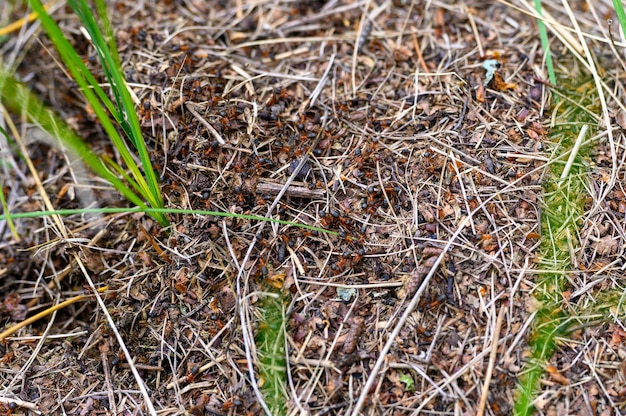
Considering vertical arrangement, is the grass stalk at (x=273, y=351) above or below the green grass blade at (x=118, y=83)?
below

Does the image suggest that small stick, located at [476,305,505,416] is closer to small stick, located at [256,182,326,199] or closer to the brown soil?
the brown soil

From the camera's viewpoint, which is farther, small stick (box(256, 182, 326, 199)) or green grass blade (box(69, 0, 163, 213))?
small stick (box(256, 182, 326, 199))

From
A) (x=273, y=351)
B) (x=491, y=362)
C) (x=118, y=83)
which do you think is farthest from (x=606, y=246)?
(x=118, y=83)

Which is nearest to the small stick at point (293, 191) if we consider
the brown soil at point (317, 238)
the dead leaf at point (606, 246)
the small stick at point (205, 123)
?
the brown soil at point (317, 238)

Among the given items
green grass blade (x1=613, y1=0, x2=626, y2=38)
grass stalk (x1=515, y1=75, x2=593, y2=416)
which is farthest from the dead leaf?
green grass blade (x1=613, y1=0, x2=626, y2=38)

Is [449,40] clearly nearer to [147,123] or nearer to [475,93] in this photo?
[475,93]

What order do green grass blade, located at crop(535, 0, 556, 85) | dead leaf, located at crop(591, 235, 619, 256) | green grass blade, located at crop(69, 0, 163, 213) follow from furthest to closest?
green grass blade, located at crop(535, 0, 556, 85) → dead leaf, located at crop(591, 235, 619, 256) → green grass blade, located at crop(69, 0, 163, 213)

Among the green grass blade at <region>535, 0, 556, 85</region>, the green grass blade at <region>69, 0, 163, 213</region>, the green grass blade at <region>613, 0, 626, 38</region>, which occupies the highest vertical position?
the green grass blade at <region>69, 0, 163, 213</region>

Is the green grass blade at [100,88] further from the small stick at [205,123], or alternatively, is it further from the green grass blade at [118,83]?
the small stick at [205,123]
